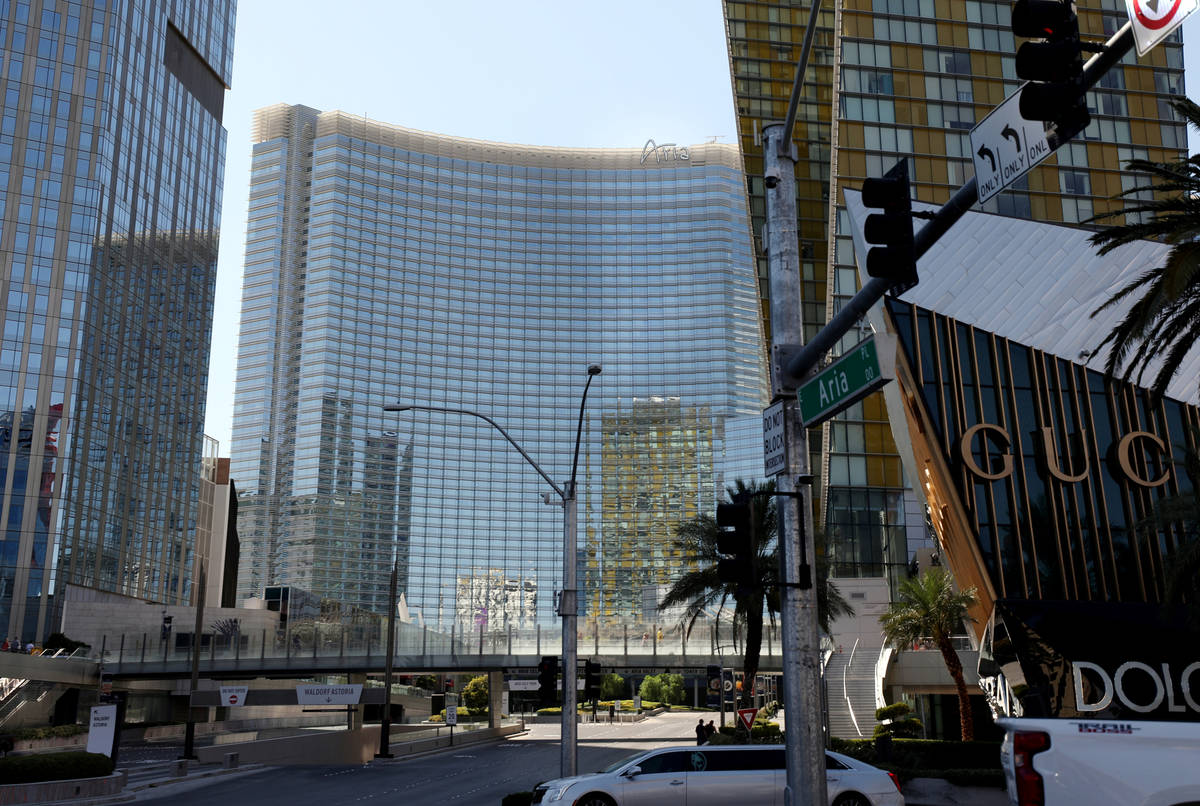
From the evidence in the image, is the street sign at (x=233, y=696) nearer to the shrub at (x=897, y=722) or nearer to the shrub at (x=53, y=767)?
the shrub at (x=53, y=767)

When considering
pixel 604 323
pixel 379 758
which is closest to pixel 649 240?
pixel 604 323

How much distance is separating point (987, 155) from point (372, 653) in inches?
2351

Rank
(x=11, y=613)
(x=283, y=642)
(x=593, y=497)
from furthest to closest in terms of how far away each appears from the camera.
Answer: (x=593, y=497), (x=11, y=613), (x=283, y=642)

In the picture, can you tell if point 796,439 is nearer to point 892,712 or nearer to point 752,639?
point 752,639

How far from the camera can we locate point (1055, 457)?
45.6m

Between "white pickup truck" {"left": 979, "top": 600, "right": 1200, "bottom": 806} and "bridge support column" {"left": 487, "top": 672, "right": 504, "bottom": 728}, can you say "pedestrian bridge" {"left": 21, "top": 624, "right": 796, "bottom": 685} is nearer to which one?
"bridge support column" {"left": 487, "top": 672, "right": 504, "bottom": 728}

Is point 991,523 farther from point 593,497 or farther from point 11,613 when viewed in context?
point 593,497

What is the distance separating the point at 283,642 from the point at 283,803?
32.2m

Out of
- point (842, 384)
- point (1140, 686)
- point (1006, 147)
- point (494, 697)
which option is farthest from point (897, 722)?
point (1006, 147)

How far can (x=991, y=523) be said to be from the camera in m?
44.1

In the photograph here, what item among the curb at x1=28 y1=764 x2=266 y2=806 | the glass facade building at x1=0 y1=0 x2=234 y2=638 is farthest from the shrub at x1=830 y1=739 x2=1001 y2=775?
the glass facade building at x1=0 y1=0 x2=234 y2=638

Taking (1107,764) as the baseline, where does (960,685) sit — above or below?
below

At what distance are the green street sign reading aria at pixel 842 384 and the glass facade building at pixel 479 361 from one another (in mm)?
157072

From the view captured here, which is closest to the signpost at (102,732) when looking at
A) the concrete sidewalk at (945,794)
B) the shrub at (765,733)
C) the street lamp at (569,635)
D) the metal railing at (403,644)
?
the street lamp at (569,635)
